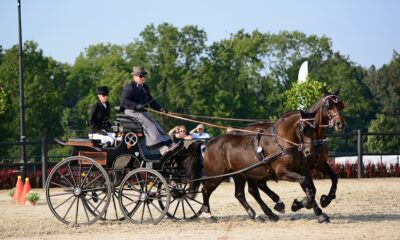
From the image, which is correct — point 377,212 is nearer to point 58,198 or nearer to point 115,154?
point 115,154

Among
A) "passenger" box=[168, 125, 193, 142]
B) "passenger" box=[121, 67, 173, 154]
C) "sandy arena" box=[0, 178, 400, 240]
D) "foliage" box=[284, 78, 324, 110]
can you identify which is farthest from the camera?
"foliage" box=[284, 78, 324, 110]

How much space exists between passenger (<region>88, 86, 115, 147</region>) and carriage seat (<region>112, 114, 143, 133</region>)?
42 centimetres

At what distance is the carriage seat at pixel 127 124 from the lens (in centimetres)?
1495

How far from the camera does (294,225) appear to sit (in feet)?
45.6

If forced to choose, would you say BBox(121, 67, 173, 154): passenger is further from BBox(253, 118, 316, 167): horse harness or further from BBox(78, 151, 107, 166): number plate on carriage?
BBox(253, 118, 316, 167): horse harness

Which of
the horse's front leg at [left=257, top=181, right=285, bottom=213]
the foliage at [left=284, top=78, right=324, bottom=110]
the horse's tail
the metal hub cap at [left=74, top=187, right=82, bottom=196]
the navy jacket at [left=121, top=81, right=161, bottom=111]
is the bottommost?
the horse's front leg at [left=257, top=181, right=285, bottom=213]

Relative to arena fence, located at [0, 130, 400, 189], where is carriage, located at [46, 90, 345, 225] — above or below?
above

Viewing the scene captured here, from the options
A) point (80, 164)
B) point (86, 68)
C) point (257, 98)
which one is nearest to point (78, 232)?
point (80, 164)

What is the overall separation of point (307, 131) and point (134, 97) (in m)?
3.13

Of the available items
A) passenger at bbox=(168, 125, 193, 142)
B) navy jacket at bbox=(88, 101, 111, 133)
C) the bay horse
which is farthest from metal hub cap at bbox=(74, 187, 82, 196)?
the bay horse

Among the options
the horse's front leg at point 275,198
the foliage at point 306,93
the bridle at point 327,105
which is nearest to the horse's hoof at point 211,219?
the horse's front leg at point 275,198

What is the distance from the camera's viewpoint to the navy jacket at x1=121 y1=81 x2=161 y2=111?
597 inches

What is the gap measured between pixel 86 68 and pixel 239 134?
65663 mm

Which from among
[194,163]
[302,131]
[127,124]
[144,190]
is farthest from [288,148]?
[127,124]
